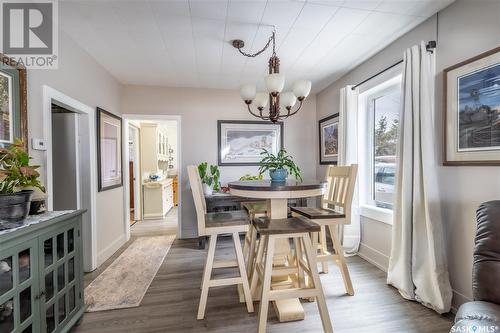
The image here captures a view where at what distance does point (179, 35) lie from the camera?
2.24 metres

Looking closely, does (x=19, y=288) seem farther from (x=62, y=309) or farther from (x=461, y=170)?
(x=461, y=170)

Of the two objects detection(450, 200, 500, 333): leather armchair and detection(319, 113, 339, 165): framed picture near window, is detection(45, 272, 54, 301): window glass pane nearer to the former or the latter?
detection(450, 200, 500, 333): leather armchair

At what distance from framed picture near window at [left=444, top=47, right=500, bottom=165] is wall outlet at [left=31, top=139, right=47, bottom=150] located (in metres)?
3.23

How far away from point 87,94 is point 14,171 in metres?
1.66

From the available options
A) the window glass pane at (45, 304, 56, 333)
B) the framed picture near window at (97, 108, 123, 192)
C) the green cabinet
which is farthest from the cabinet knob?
the framed picture near window at (97, 108, 123, 192)

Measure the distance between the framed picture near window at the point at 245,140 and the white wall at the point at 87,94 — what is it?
5.31 ft

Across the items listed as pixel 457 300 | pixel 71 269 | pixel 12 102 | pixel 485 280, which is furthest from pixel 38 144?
pixel 457 300

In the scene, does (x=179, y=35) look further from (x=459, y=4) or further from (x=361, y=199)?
(x=361, y=199)

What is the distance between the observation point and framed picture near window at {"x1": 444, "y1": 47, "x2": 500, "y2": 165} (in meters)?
1.58

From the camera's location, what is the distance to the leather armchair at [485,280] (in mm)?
887

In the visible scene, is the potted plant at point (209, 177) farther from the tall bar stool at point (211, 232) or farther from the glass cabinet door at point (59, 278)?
the glass cabinet door at point (59, 278)

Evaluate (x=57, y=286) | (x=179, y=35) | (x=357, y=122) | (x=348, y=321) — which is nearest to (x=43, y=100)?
(x=179, y=35)

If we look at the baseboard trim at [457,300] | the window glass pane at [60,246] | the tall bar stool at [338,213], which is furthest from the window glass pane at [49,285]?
the baseboard trim at [457,300]

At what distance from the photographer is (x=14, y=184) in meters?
1.30
